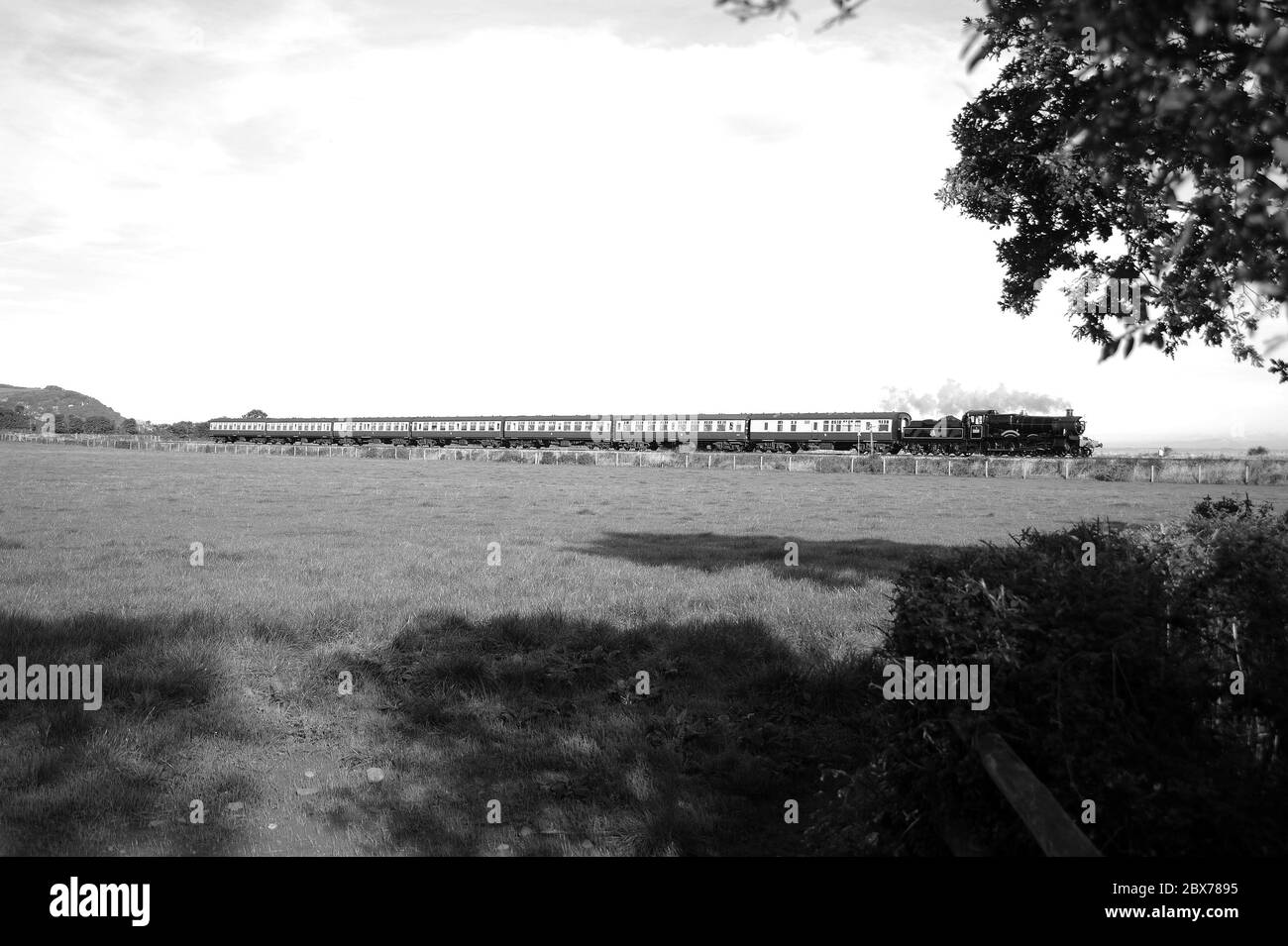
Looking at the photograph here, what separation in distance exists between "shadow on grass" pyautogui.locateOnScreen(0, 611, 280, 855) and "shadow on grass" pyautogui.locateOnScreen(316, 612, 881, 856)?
114 centimetres

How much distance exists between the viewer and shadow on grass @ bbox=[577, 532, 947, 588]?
42.5 feet

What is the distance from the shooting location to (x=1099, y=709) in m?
4.29

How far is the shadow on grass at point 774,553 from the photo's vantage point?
13.0m

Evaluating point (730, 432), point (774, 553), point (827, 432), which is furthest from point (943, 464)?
point (774, 553)

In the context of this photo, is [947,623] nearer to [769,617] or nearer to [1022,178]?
[769,617]

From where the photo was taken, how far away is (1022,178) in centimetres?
1081

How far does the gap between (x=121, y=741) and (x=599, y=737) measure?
12.5 ft

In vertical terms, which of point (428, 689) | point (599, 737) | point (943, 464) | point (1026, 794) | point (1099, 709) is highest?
point (943, 464)

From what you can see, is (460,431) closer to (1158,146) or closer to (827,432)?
(827,432)

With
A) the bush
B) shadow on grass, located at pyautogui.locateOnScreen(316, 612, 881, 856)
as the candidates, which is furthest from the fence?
the bush

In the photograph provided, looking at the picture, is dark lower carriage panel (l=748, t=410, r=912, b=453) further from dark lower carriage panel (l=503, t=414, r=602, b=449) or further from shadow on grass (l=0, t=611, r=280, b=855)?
shadow on grass (l=0, t=611, r=280, b=855)

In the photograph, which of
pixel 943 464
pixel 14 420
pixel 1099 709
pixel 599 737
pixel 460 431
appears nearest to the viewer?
pixel 1099 709
